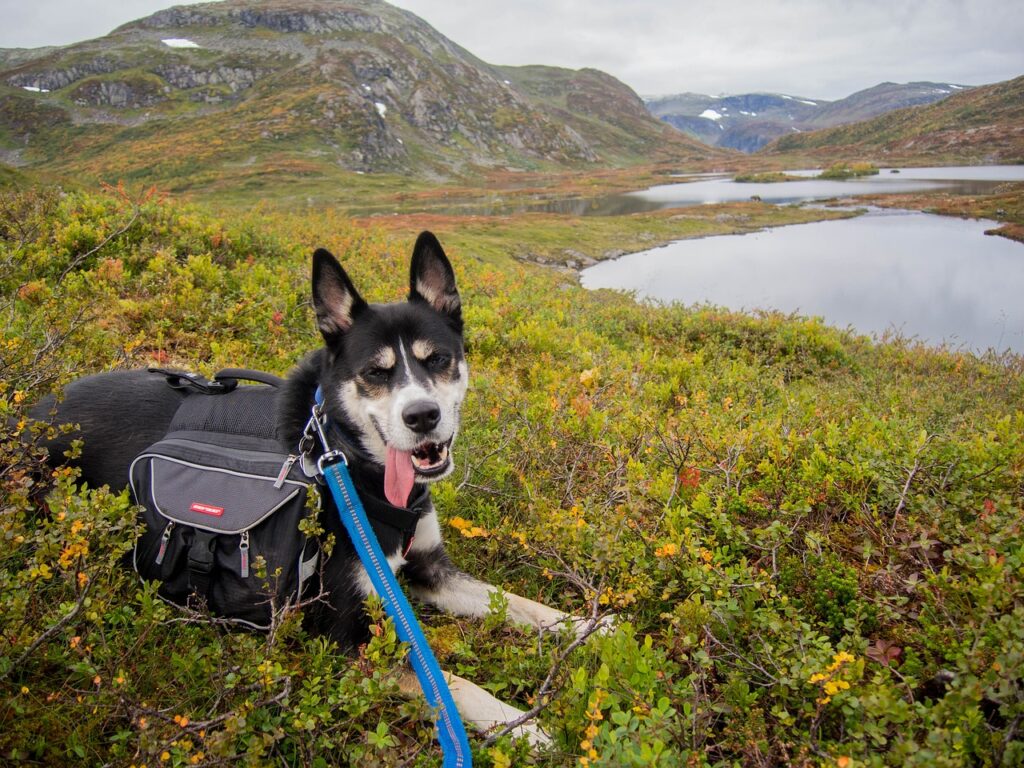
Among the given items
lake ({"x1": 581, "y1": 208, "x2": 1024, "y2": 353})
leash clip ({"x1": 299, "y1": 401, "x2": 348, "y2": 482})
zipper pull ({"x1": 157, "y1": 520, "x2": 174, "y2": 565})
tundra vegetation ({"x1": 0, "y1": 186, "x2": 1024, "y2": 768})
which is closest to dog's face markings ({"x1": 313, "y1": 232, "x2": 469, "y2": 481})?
leash clip ({"x1": 299, "y1": 401, "x2": 348, "y2": 482})

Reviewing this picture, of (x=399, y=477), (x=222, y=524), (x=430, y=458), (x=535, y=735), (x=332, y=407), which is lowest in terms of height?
(x=535, y=735)

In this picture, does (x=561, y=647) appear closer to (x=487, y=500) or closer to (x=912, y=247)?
(x=487, y=500)

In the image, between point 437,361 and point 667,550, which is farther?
point 437,361

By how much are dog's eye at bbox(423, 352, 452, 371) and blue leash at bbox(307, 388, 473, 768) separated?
910 millimetres

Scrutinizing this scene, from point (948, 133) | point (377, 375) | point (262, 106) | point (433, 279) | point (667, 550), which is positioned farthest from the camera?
point (948, 133)

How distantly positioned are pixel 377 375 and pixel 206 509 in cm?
141

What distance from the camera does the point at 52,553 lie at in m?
2.64

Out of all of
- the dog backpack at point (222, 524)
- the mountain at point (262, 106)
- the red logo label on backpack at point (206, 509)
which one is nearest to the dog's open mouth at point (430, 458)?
the dog backpack at point (222, 524)

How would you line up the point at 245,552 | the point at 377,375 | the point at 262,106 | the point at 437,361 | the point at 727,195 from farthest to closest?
the point at 262,106 < the point at 727,195 < the point at 437,361 < the point at 377,375 < the point at 245,552

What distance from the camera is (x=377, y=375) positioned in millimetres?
3951

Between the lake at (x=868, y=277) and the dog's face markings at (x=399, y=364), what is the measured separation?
15.8 metres

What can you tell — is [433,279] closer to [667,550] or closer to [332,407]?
[332,407]

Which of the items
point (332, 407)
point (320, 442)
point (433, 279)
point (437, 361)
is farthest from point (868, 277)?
point (320, 442)

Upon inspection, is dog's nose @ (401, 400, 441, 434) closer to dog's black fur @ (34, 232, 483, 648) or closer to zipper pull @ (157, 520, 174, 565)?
dog's black fur @ (34, 232, 483, 648)
